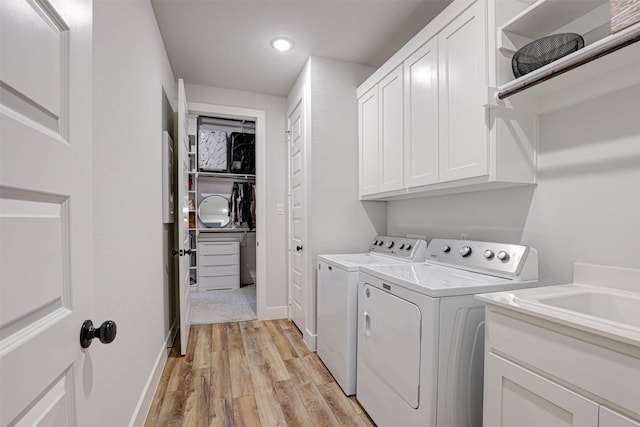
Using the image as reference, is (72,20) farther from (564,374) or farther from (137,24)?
(564,374)

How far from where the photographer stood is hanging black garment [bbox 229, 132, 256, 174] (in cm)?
487

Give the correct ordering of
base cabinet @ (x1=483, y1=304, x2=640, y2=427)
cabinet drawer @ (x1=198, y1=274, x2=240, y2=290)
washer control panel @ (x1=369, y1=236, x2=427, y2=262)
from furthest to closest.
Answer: cabinet drawer @ (x1=198, y1=274, x2=240, y2=290) < washer control panel @ (x1=369, y1=236, x2=427, y2=262) < base cabinet @ (x1=483, y1=304, x2=640, y2=427)

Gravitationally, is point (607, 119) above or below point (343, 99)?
below

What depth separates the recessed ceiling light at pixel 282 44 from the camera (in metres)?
2.48

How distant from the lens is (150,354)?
6.46ft

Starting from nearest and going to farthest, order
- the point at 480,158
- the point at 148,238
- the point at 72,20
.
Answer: the point at 72,20 < the point at 480,158 < the point at 148,238

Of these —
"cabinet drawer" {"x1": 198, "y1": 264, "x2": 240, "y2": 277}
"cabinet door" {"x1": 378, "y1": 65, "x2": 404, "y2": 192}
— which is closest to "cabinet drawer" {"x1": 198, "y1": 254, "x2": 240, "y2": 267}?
"cabinet drawer" {"x1": 198, "y1": 264, "x2": 240, "y2": 277}

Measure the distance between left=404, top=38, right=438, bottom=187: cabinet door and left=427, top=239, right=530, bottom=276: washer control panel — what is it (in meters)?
0.43

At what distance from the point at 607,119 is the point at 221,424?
2.40 metres

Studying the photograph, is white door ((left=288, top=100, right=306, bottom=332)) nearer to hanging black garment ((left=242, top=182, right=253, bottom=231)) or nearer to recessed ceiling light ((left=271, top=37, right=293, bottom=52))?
recessed ceiling light ((left=271, top=37, right=293, bottom=52))

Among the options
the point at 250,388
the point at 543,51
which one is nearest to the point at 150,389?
the point at 250,388

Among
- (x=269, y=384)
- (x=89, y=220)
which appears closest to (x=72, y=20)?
(x=89, y=220)

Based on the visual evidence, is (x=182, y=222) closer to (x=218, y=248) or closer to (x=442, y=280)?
(x=442, y=280)

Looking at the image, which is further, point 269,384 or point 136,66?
point 269,384
